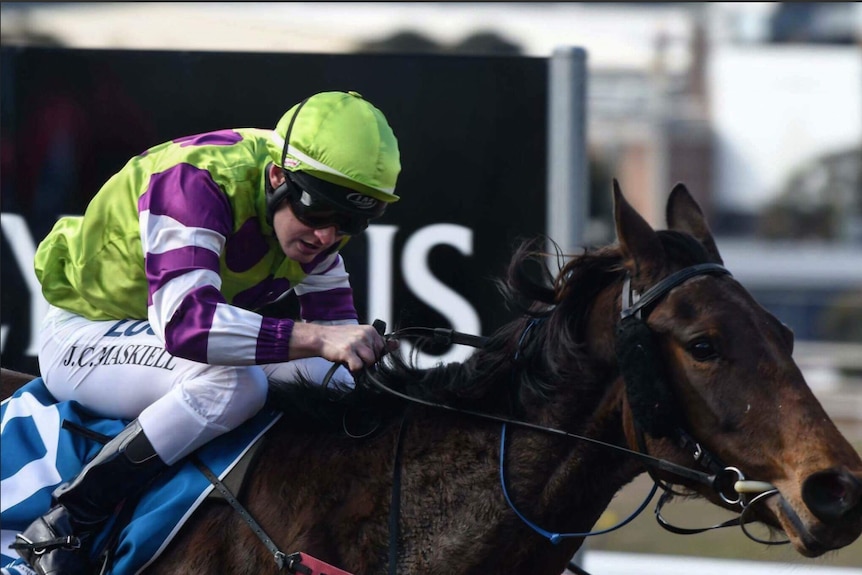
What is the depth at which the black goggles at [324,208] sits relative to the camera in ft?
8.39

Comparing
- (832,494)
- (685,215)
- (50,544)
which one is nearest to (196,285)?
(50,544)

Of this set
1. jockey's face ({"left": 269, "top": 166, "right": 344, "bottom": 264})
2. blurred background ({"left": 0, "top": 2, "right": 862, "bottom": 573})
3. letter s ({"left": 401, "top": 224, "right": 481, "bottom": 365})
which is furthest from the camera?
blurred background ({"left": 0, "top": 2, "right": 862, "bottom": 573})

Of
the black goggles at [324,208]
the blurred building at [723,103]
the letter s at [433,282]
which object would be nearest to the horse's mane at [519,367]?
the black goggles at [324,208]

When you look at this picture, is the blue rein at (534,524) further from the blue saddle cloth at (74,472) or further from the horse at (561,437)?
the blue saddle cloth at (74,472)

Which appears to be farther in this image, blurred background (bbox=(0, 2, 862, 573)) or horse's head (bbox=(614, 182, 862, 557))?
blurred background (bbox=(0, 2, 862, 573))

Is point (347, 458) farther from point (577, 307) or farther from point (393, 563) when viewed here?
point (577, 307)

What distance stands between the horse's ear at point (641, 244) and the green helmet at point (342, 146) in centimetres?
54

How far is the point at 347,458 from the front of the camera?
2602mm

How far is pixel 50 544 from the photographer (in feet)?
8.35

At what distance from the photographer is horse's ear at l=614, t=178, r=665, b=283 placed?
2.38 m

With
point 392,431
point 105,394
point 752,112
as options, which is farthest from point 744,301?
point 752,112

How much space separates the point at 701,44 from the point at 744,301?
1387 inches

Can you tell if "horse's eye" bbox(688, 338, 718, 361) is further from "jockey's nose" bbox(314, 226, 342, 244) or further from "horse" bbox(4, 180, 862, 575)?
"jockey's nose" bbox(314, 226, 342, 244)

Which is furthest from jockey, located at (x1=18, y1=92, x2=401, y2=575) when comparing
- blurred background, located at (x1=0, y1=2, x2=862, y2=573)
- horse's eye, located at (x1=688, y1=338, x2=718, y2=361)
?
blurred background, located at (x1=0, y1=2, x2=862, y2=573)
